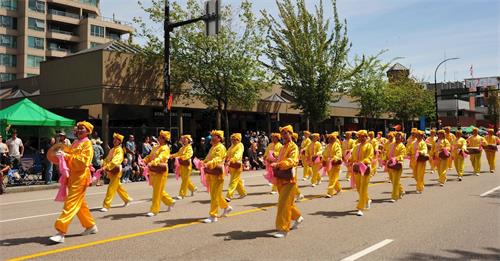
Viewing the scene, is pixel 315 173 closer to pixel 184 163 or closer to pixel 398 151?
pixel 398 151

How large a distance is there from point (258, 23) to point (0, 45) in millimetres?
49127

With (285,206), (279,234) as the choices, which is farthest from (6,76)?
(279,234)

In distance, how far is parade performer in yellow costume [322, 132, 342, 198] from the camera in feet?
41.2

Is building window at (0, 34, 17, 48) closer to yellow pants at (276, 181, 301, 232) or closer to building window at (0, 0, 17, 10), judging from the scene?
building window at (0, 0, 17, 10)

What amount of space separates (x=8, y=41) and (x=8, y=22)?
2506 millimetres

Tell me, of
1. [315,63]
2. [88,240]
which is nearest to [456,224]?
[88,240]

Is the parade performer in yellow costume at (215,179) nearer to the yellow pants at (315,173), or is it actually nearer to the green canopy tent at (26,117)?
the yellow pants at (315,173)

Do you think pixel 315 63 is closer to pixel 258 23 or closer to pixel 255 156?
pixel 258 23

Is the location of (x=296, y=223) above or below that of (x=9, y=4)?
below

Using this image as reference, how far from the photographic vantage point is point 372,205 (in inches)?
424

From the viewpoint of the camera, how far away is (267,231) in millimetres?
7848

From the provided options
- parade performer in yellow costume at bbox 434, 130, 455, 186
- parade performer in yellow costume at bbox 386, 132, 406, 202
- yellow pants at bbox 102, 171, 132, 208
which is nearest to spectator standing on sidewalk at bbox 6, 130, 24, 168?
yellow pants at bbox 102, 171, 132, 208

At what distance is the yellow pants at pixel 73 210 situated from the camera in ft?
22.9

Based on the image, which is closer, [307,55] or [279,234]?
[279,234]
